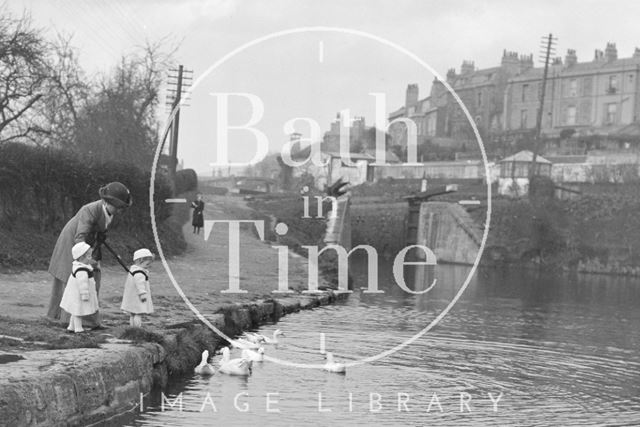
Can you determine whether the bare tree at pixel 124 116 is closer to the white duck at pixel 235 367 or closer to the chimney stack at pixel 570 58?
the white duck at pixel 235 367

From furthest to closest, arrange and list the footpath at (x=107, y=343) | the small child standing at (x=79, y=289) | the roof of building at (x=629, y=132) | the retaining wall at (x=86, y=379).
→ the roof of building at (x=629, y=132), the small child standing at (x=79, y=289), the footpath at (x=107, y=343), the retaining wall at (x=86, y=379)

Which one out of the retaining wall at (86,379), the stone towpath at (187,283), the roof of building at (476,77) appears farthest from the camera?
the roof of building at (476,77)

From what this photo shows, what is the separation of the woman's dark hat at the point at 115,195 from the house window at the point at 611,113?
10612cm

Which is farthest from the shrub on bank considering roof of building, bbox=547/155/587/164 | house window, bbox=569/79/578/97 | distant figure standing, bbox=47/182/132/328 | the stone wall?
house window, bbox=569/79/578/97

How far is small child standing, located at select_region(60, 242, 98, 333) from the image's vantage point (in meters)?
14.3

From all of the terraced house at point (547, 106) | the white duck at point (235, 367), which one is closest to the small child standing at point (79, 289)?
the white duck at point (235, 367)

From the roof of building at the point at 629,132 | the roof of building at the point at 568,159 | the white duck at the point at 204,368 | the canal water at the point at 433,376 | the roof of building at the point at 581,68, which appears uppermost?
the roof of building at the point at 581,68

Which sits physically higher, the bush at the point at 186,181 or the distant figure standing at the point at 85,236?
the bush at the point at 186,181

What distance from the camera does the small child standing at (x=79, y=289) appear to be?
1434 cm

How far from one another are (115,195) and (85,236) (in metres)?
0.77

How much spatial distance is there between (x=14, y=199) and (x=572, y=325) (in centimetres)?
1414

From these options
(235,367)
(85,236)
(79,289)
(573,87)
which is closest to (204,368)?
(235,367)

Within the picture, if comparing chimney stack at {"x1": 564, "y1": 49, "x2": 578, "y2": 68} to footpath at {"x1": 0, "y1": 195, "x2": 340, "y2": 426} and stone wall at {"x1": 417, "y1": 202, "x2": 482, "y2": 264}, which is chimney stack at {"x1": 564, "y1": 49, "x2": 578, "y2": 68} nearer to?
stone wall at {"x1": 417, "y1": 202, "x2": 482, "y2": 264}

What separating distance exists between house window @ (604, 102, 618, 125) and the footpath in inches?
3714
